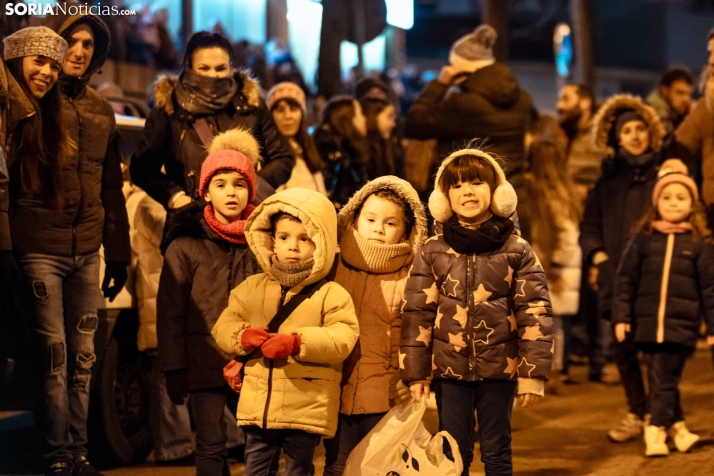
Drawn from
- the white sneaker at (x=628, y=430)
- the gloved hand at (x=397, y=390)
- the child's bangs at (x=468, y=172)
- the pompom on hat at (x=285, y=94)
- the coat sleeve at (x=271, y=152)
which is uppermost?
the pompom on hat at (x=285, y=94)

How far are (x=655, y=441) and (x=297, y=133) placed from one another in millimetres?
3428

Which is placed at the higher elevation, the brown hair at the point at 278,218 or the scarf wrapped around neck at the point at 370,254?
the brown hair at the point at 278,218

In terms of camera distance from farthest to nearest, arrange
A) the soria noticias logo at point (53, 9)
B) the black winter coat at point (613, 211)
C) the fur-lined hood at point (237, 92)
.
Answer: the black winter coat at point (613, 211), the fur-lined hood at point (237, 92), the soria noticias logo at point (53, 9)

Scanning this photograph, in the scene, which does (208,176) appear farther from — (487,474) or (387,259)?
(487,474)

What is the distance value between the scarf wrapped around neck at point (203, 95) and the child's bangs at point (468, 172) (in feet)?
5.47

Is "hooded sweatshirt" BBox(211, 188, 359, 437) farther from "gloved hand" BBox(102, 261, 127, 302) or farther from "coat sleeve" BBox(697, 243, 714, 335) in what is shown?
"coat sleeve" BBox(697, 243, 714, 335)

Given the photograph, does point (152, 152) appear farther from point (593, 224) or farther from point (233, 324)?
point (593, 224)

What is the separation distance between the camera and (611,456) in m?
7.60

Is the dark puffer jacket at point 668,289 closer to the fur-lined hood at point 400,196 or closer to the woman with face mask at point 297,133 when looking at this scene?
the fur-lined hood at point 400,196

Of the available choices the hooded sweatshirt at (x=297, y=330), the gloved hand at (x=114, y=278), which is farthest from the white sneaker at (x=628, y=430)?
the gloved hand at (x=114, y=278)

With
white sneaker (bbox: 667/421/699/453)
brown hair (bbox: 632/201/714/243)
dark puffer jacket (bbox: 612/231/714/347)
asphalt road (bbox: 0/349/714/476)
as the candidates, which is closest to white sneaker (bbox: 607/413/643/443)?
asphalt road (bbox: 0/349/714/476)

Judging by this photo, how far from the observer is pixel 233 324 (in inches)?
216

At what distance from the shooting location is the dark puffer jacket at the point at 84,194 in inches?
249

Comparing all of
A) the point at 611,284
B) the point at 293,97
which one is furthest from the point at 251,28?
the point at 611,284
